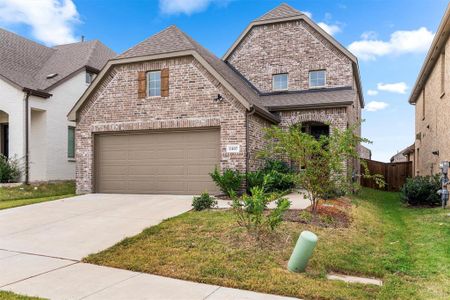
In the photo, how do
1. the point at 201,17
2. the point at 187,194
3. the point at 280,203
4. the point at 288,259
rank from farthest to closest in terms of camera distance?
the point at 201,17 → the point at 187,194 → the point at 280,203 → the point at 288,259

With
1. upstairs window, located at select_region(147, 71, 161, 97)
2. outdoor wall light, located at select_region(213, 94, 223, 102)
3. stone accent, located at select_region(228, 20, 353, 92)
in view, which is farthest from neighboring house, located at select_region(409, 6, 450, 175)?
upstairs window, located at select_region(147, 71, 161, 97)

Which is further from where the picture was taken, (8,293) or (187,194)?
(187,194)

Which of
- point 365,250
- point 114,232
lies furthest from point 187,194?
point 365,250

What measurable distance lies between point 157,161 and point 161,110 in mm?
1915

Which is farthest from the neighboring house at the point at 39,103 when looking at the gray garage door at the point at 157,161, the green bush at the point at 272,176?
the green bush at the point at 272,176

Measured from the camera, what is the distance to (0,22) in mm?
20938

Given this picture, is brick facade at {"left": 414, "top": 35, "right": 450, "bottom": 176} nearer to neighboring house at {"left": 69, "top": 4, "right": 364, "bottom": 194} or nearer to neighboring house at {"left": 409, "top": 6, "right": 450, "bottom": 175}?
neighboring house at {"left": 409, "top": 6, "right": 450, "bottom": 175}

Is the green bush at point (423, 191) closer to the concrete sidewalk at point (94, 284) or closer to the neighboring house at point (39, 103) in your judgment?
the concrete sidewalk at point (94, 284)

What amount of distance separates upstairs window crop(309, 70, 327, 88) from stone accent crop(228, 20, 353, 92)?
0.65ft

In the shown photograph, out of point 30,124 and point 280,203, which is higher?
point 30,124

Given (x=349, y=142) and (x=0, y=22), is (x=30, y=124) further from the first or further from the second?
(x=349, y=142)

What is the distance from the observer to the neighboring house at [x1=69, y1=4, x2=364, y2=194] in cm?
1350

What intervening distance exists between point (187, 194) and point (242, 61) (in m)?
8.41

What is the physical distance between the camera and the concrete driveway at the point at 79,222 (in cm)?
711
